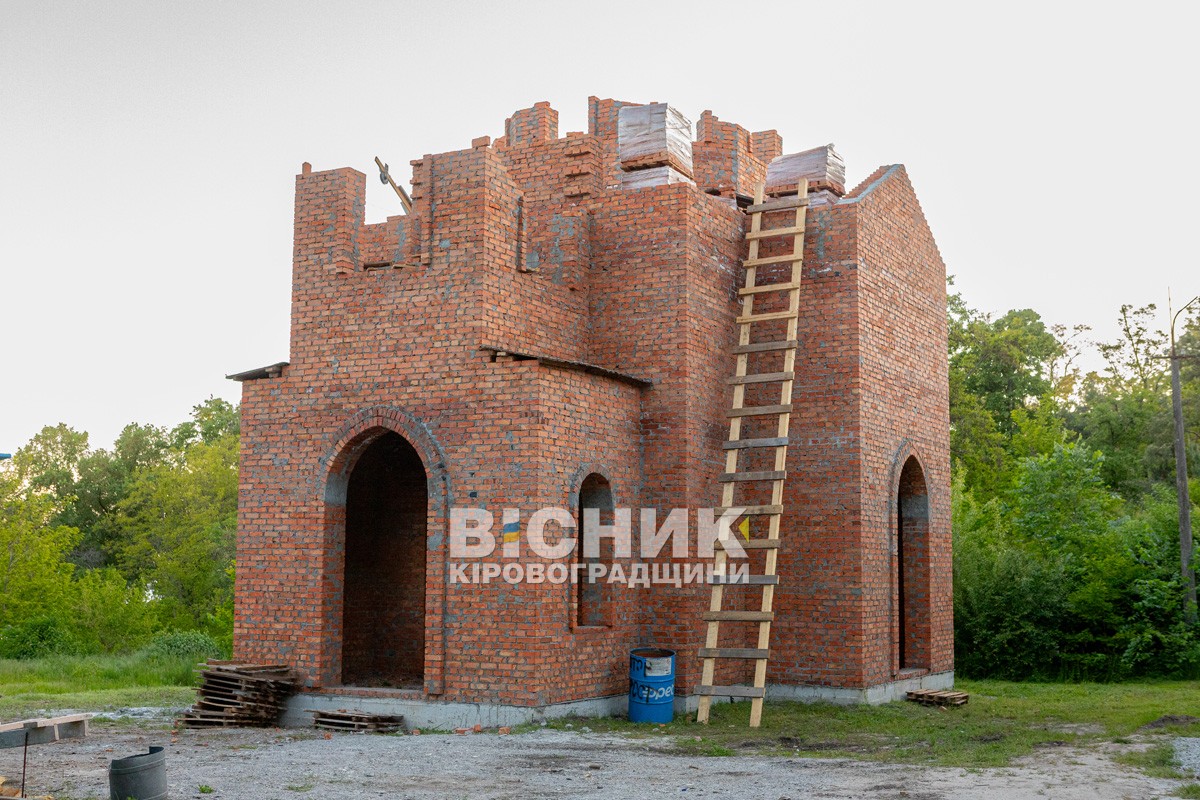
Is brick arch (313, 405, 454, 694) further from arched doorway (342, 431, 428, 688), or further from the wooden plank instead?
the wooden plank

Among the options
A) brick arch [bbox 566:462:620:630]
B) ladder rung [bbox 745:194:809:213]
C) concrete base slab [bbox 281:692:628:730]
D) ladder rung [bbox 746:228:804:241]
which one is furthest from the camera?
ladder rung [bbox 745:194:809:213]

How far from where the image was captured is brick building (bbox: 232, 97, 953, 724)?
11461mm

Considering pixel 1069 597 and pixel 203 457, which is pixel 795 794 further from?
pixel 203 457

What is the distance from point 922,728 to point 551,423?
4829 millimetres

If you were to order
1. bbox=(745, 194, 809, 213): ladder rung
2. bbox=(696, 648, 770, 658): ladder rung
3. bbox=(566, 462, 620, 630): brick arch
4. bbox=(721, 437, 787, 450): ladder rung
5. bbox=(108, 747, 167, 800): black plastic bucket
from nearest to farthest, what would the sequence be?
bbox=(108, 747, 167, 800): black plastic bucket < bbox=(566, 462, 620, 630): brick arch < bbox=(696, 648, 770, 658): ladder rung < bbox=(721, 437, 787, 450): ladder rung < bbox=(745, 194, 809, 213): ladder rung

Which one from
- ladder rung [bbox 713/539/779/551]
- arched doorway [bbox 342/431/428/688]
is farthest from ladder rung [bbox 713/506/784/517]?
arched doorway [bbox 342/431/428/688]

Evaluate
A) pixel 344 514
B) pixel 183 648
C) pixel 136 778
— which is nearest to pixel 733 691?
pixel 344 514

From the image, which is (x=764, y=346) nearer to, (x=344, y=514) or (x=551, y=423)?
(x=551, y=423)

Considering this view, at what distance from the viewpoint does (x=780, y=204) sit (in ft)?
44.9

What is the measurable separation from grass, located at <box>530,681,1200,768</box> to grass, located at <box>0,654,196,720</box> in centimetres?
585

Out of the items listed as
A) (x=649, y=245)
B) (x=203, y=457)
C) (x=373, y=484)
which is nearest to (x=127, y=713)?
(x=373, y=484)

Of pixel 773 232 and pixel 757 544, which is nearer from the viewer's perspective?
pixel 757 544

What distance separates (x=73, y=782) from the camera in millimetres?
8328

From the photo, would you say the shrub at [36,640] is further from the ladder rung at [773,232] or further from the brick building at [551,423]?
the ladder rung at [773,232]
